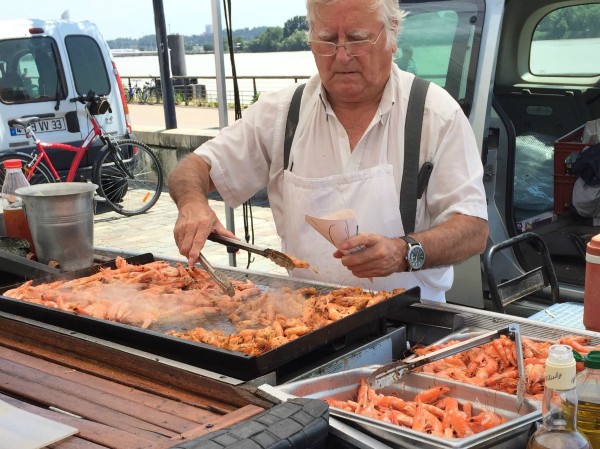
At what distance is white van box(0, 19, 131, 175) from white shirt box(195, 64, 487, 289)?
7706mm

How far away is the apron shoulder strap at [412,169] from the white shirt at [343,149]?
23mm

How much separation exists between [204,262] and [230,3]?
225 centimetres

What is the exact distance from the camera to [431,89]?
9.39 ft

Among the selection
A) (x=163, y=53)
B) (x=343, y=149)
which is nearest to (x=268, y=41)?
(x=163, y=53)

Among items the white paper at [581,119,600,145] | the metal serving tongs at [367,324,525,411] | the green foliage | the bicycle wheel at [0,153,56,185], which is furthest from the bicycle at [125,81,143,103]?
the metal serving tongs at [367,324,525,411]

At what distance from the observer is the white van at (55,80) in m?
10.2

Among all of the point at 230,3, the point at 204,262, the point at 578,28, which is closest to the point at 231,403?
the point at 204,262

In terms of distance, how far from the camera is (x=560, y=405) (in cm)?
140

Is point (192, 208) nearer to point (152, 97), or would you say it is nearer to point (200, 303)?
point (200, 303)

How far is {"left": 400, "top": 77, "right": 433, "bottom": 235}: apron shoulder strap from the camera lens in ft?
9.08

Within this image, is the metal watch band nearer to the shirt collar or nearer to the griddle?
the griddle

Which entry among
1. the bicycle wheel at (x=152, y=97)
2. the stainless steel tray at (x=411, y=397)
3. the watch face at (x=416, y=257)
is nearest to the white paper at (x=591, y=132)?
the watch face at (x=416, y=257)

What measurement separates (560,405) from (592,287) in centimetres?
92

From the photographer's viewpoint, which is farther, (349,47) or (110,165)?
(110,165)
